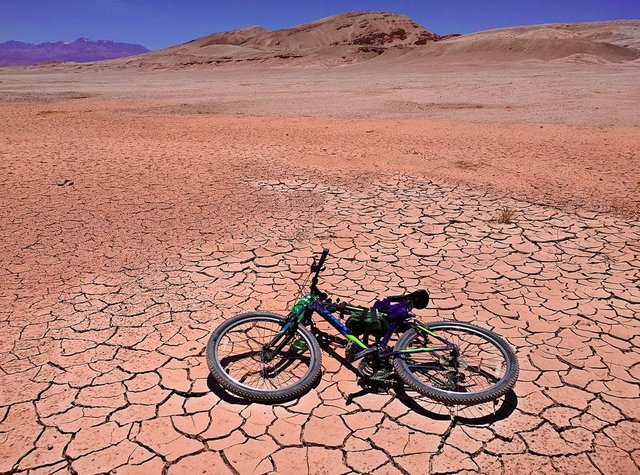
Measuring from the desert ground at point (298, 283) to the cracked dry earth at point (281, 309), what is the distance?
0.02m

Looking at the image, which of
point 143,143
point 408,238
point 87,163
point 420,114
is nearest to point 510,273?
point 408,238

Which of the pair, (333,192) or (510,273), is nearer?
(510,273)

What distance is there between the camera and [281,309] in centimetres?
418

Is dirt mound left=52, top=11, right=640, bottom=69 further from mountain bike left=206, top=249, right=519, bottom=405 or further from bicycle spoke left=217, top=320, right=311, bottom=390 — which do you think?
bicycle spoke left=217, top=320, right=311, bottom=390

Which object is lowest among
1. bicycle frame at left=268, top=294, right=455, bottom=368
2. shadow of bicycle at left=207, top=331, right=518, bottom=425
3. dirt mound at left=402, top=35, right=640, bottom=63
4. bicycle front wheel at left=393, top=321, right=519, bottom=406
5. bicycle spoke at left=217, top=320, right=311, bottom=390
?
shadow of bicycle at left=207, top=331, right=518, bottom=425

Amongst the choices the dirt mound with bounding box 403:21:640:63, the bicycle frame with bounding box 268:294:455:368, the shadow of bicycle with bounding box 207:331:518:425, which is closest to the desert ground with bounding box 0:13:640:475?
the shadow of bicycle with bounding box 207:331:518:425

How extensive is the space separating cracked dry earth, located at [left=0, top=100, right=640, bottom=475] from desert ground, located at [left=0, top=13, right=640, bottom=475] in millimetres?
17

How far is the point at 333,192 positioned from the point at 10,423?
5.34 metres

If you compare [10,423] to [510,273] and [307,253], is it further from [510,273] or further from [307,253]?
[510,273]

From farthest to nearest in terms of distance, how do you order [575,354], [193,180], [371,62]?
[371,62] < [193,180] < [575,354]

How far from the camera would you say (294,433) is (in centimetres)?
282

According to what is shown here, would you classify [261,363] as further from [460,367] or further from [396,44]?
[396,44]

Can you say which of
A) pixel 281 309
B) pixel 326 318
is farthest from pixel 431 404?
pixel 281 309

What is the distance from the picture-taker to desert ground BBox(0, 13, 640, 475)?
275cm
